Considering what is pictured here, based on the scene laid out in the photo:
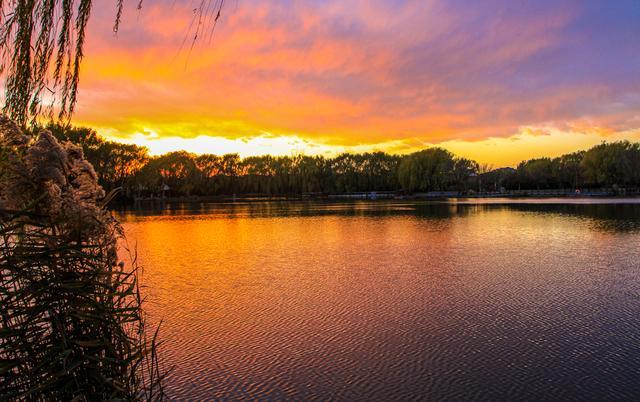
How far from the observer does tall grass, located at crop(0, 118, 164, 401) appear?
238cm

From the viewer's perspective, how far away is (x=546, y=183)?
4628 inches

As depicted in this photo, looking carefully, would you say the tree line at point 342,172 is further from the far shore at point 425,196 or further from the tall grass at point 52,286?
the tall grass at point 52,286

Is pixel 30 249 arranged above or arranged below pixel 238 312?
above

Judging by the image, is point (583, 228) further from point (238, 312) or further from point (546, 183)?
point (546, 183)

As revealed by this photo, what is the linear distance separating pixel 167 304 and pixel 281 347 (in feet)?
13.7

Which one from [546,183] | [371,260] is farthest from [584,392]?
[546,183]

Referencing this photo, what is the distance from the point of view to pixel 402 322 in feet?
29.0

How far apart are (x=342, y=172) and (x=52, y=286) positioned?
489 ft

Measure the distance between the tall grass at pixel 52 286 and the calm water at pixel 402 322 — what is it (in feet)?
11.9

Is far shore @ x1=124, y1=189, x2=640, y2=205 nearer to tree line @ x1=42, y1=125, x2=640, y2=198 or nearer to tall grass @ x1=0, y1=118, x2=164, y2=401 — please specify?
tree line @ x1=42, y1=125, x2=640, y2=198

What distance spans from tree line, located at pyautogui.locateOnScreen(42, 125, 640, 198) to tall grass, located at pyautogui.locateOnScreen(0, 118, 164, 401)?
84.2 meters

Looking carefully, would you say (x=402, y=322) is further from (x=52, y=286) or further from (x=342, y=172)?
(x=342, y=172)

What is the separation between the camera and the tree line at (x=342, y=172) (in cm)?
9962

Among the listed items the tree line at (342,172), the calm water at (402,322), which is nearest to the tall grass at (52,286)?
the calm water at (402,322)
